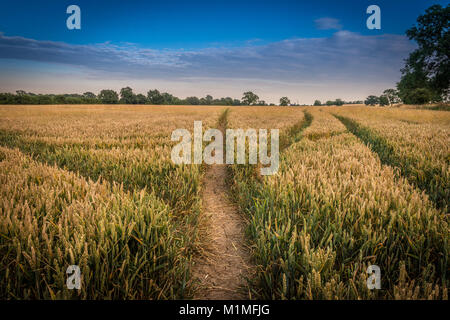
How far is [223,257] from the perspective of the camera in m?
2.74

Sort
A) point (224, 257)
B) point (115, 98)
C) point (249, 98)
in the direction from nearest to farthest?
point (224, 257), point (115, 98), point (249, 98)

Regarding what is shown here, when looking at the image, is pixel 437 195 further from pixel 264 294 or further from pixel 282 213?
pixel 264 294

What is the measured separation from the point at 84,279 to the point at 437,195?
479 centimetres

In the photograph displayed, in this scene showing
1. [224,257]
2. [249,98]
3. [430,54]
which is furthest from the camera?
[249,98]

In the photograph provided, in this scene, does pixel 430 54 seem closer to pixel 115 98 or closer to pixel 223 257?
pixel 223 257

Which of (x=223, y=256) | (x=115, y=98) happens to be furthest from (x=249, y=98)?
(x=223, y=256)

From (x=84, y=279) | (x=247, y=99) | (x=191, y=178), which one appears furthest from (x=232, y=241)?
(x=247, y=99)

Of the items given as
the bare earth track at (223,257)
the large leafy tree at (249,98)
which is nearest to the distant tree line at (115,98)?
the large leafy tree at (249,98)

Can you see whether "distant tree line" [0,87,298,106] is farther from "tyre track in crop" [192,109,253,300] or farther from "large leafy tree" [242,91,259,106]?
"tyre track in crop" [192,109,253,300]

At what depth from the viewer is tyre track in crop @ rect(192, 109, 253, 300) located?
2.13 meters

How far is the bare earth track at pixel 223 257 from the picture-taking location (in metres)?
2.13

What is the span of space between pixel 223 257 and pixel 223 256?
0.02 meters

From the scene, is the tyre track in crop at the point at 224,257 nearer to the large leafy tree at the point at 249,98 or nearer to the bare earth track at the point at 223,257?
the bare earth track at the point at 223,257
